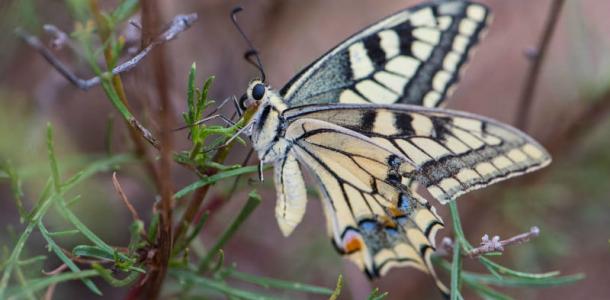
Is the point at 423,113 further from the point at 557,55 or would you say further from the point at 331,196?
the point at 557,55

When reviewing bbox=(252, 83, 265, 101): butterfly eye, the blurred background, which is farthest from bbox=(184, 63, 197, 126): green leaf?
the blurred background

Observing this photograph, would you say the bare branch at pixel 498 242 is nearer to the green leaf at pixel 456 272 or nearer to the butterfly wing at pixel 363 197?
the green leaf at pixel 456 272

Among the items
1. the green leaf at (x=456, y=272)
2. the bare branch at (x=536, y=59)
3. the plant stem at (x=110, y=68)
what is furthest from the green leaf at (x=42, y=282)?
the bare branch at (x=536, y=59)

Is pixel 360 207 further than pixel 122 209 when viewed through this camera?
No

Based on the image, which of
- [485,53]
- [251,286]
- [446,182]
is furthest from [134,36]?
[485,53]

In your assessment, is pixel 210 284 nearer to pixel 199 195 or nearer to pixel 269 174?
pixel 199 195

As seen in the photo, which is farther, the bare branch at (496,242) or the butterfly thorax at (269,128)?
the butterfly thorax at (269,128)

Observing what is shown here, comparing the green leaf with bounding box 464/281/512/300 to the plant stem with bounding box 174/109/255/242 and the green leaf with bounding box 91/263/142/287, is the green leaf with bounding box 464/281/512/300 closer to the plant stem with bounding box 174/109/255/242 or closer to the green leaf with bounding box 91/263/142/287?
the plant stem with bounding box 174/109/255/242

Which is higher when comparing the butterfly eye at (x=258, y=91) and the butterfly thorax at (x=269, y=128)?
the butterfly eye at (x=258, y=91)
